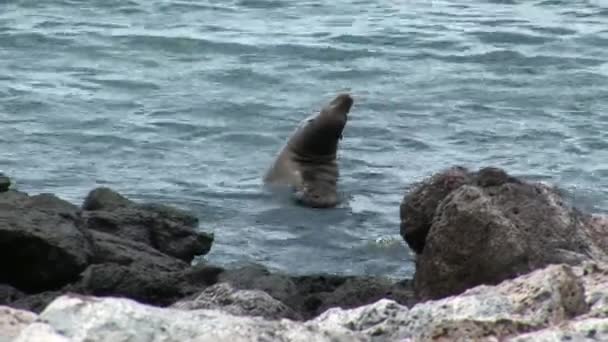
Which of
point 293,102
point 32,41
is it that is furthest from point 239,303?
point 32,41

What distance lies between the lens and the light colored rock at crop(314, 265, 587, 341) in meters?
4.51

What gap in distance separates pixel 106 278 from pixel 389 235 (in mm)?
3788

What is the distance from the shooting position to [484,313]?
15.1ft

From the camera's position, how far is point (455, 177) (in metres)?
7.79

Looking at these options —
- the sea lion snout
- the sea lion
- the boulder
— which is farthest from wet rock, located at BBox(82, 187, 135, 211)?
the sea lion snout

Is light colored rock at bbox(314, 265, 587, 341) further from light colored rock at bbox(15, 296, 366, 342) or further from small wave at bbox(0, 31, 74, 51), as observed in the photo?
small wave at bbox(0, 31, 74, 51)

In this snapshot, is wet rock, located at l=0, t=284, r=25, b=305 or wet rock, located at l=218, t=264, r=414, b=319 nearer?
wet rock, located at l=0, t=284, r=25, b=305

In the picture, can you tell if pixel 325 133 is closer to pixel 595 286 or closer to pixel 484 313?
pixel 595 286

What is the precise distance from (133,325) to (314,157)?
29.0ft

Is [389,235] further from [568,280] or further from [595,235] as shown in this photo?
[568,280]

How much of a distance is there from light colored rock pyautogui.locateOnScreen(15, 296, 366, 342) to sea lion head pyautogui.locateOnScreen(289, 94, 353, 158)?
8659 millimetres

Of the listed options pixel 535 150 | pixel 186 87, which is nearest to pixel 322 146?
pixel 535 150

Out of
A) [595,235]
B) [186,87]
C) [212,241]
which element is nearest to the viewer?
[595,235]

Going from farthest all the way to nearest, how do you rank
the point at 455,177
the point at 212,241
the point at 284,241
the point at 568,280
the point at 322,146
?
the point at 322,146, the point at 284,241, the point at 212,241, the point at 455,177, the point at 568,280
